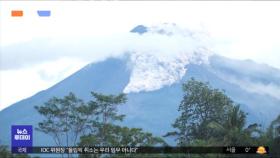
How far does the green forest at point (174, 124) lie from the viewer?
16536 millimetres

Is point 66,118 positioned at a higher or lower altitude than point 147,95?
lower

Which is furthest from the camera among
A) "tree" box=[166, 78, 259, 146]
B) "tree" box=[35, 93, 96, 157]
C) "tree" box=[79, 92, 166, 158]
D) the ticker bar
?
"tree" box=[79, 92, 166, 158]

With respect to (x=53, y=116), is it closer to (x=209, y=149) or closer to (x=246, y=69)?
(x=246, y=69)

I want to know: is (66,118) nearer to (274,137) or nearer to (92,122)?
(92,122)

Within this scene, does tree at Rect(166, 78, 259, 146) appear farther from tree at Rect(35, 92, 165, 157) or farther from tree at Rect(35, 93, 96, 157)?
tree at Rect(35, 93, 96, 157)

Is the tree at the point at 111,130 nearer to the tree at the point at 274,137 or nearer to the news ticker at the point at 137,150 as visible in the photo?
the tree at the point at 274,137

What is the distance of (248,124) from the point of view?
1792 cm

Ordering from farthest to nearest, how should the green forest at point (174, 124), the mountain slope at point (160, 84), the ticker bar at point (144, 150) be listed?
1. the green forest at point (174, 124)
2. the mountain slope at point (160, 84)
3. the ticker bar at point (144, 150)

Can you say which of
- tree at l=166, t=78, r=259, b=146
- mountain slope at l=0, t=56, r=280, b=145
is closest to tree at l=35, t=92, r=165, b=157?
mountain slope at l=0, t=56, r=280, b=145

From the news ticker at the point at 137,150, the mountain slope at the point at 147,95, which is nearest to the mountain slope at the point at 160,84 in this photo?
the mountain slope at the point at 147,95

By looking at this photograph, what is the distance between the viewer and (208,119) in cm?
2059

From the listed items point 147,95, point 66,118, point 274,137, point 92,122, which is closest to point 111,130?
point 92,122

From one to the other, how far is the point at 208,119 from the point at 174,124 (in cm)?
173

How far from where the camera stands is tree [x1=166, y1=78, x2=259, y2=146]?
57.4ft
